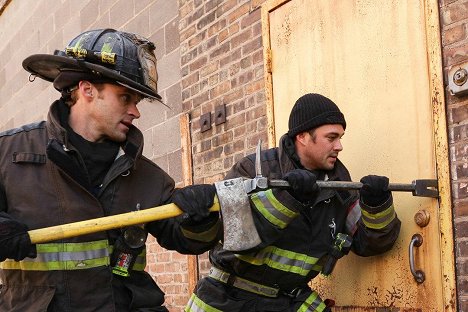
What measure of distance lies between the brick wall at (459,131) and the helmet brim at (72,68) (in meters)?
1.49

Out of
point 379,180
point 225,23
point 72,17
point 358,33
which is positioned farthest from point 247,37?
point 72,17

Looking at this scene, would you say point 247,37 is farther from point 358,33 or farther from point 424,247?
point 424,247

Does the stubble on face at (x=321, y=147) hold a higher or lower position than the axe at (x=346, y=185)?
higher

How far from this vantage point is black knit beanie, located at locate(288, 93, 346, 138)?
14.1 feet

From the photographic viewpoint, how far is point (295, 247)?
4.11 metres

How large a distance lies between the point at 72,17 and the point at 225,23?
12.2 feet

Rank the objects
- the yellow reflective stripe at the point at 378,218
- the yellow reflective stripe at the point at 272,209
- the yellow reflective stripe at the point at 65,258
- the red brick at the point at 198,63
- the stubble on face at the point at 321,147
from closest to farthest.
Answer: the yellow reflective stripe at the point at 65,258, the yellow reflective stripe at the point at 272,209, the yellow reflective stripe at the point at 378,218, the stubble on face at the point at 321,147, the red brick at the point at 198,63

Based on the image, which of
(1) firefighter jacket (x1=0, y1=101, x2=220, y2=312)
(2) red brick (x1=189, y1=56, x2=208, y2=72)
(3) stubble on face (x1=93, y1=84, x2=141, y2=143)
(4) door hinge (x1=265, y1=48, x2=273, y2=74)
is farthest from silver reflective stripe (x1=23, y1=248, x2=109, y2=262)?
(2) red brick (x1=189, y1=56, x2=208, y2=72)

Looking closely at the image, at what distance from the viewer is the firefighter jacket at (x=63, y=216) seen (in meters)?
3.28

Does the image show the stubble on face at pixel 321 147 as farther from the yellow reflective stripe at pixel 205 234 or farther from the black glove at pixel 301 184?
the yellow reflective stripe at pixel 205 234

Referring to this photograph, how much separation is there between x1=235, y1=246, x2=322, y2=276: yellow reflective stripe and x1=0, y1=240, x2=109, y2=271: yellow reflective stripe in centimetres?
92

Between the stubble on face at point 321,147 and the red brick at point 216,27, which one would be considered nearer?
the stubble on face at point 321,147

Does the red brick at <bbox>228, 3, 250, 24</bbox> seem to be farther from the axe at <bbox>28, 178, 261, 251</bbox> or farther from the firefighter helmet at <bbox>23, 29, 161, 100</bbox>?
the axe at <bbox>28, 178, 261, 251</bbox>

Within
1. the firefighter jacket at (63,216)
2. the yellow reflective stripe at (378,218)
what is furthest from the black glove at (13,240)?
the yellow reflective stripe at (378,218)
